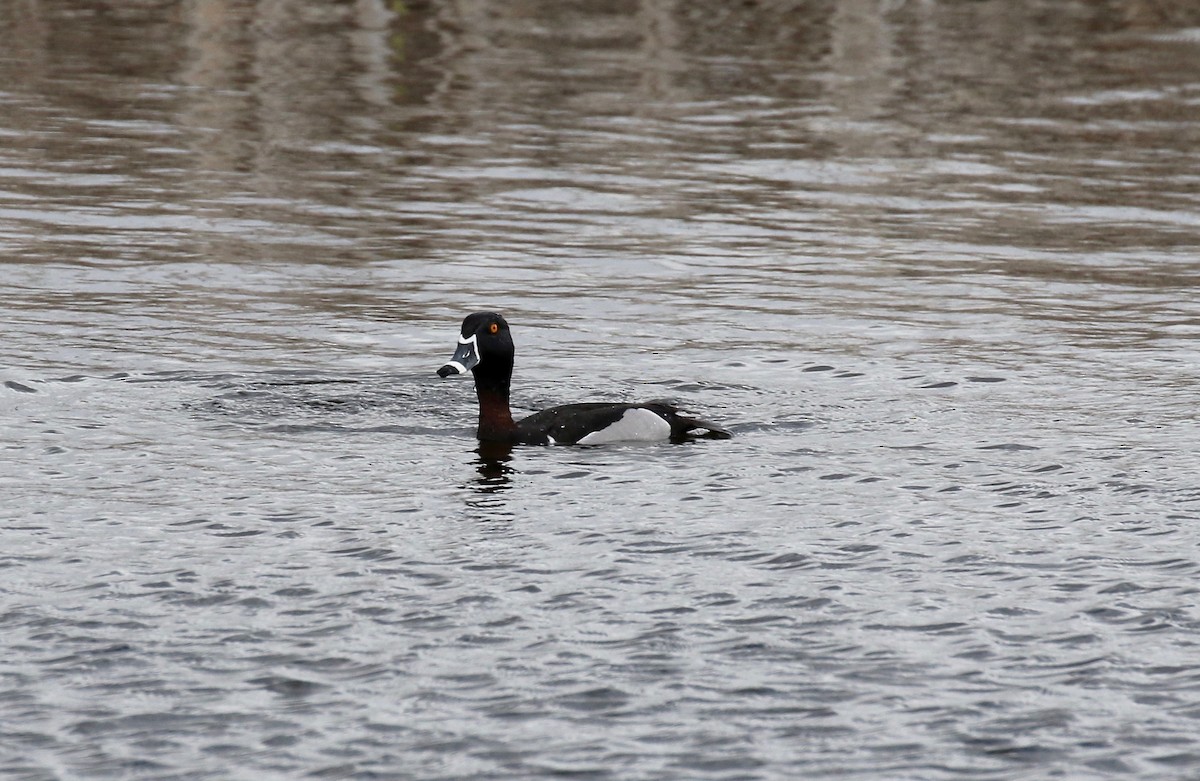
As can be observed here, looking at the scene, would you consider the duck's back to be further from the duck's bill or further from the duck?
the duck's bill

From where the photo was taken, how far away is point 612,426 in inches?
515

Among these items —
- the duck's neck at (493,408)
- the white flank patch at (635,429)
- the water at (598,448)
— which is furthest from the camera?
the duck's neck at (493,408)

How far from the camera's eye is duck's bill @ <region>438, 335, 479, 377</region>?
44.0 ft

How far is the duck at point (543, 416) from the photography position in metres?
13.1

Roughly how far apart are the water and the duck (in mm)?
195

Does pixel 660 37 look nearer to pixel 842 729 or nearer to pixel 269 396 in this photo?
pixel 269 396

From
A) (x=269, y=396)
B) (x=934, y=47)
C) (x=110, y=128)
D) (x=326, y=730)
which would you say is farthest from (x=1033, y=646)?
(x=934, y=47)

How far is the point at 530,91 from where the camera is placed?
3306 centimetres

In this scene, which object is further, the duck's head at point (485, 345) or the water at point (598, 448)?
the duck's head at point (485, 345)

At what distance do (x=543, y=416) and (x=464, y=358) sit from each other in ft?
2.24

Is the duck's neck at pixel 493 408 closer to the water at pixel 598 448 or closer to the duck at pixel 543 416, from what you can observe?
the duck at pixel 543 416

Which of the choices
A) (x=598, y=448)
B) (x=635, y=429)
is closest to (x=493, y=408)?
(x=598, y=448)

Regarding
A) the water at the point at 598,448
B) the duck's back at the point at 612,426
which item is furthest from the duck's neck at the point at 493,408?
the water at the point at 598,448

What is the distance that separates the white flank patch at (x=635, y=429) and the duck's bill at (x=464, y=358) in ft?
3.22
